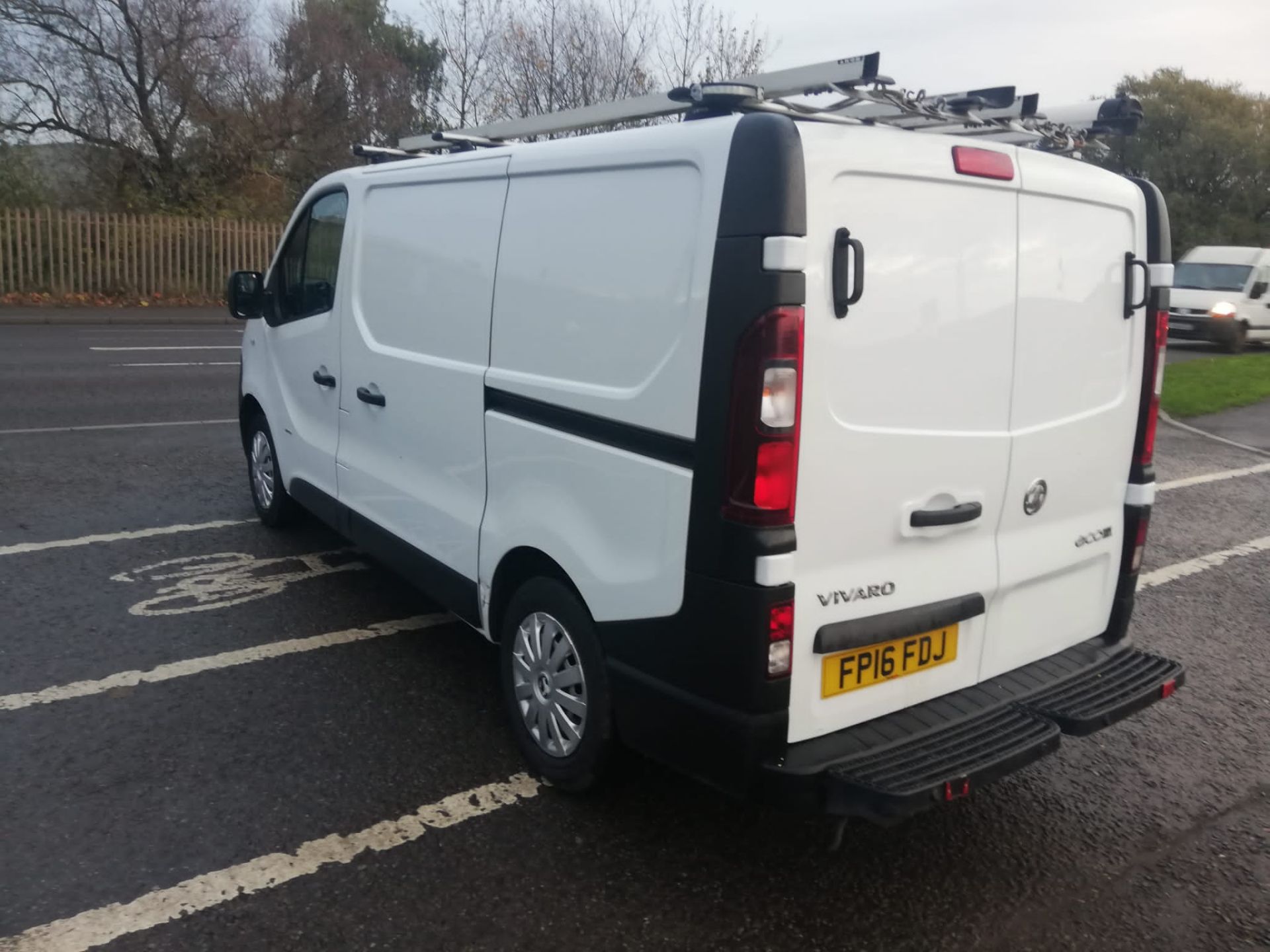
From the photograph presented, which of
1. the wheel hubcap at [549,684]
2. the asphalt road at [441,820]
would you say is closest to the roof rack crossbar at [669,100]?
the wheel hubcap at [549,684]

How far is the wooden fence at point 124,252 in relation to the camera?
2186 centimetres

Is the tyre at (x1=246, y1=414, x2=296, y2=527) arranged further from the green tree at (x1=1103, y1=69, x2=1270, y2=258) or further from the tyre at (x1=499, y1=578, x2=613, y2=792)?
the green tree at (x1=1103, y1=69, x2=1270, y2=258)

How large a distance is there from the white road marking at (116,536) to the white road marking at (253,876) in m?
3.67

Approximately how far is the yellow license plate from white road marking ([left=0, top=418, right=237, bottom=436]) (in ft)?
27.0

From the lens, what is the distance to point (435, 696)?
14.8 ft

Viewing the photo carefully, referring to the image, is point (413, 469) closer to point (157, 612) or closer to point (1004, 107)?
point (157, 612)

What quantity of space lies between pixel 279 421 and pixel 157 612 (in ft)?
4.42

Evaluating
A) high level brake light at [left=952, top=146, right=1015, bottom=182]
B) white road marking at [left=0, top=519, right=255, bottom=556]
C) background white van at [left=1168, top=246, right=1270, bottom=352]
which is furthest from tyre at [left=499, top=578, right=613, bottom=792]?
background white van at [left=1168, top=246, right=1270, bottom=352]

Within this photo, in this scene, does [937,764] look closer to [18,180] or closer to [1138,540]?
[1138,540]

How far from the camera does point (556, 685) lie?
3705 mm

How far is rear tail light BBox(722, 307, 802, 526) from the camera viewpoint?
2850 millimetres

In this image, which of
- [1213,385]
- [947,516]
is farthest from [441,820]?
[1213,385]

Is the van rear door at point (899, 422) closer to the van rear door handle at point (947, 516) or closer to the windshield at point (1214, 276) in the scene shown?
the van rear door handle at point (947, 516)

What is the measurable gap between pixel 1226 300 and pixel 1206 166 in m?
22.3
